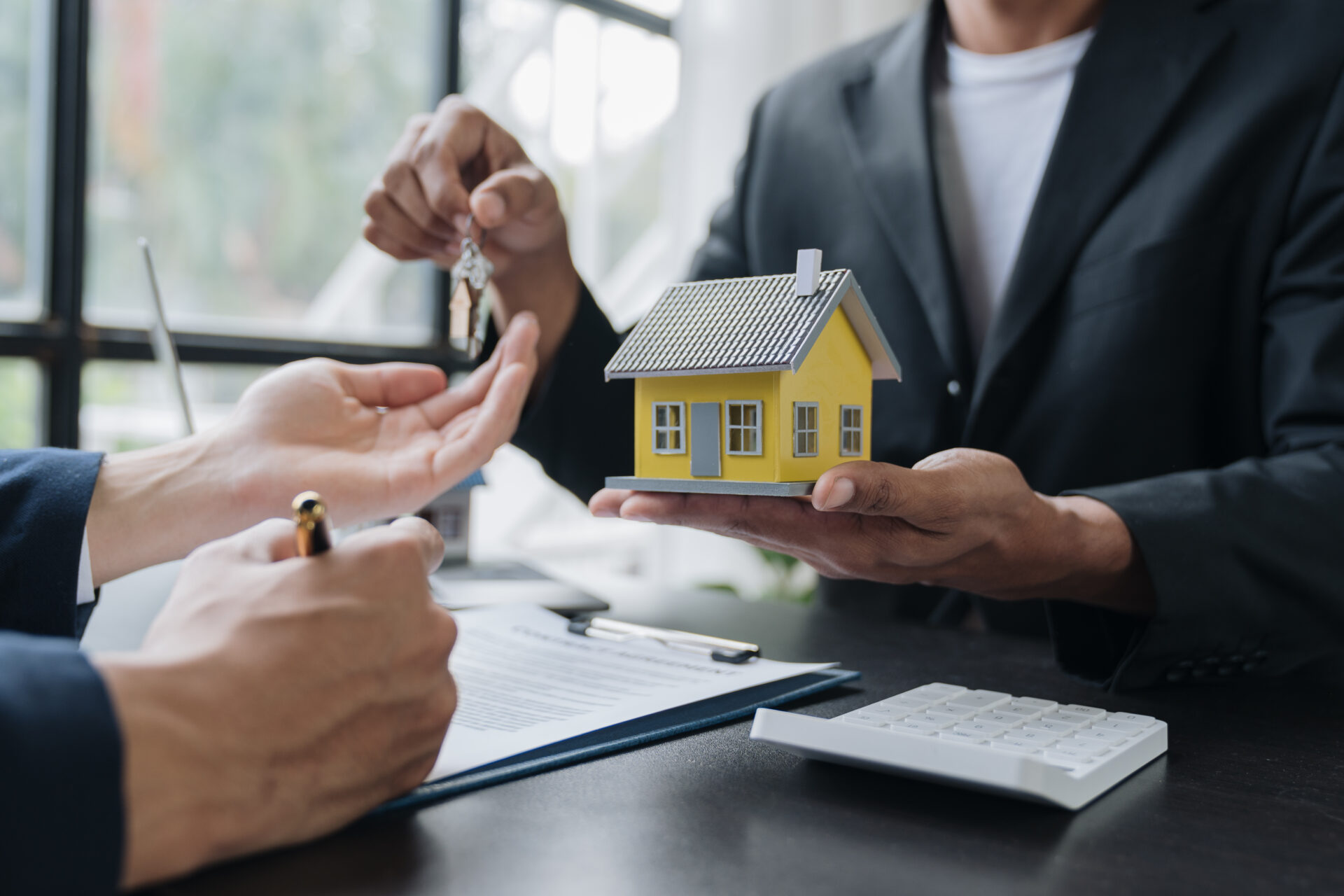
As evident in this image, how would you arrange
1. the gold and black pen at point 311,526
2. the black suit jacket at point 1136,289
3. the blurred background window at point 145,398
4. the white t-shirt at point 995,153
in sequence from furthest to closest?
the blurred background window at point 145,398, the white t-shirt at point 995,153, the black suit jacket at point 1136,289, the gold and black pen at point 311,526

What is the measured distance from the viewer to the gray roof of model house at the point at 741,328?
0.84 metres

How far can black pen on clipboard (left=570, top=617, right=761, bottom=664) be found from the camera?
934mm

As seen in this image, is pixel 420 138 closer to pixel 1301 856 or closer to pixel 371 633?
pixel 371 633

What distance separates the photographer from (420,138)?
1213 mm

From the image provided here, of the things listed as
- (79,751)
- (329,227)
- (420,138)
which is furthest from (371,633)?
(329,227)

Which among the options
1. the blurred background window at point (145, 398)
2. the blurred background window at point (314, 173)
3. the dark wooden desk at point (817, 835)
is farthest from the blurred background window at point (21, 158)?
the dark wooden desk at point (817, 835)

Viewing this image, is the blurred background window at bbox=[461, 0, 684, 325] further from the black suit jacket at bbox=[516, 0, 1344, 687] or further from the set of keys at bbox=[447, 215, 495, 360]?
the set of keys at bbox=[447, 215, 495, 360]

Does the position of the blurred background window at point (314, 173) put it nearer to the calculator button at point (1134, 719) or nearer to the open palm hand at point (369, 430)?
the open palm hand at point (369, 430)

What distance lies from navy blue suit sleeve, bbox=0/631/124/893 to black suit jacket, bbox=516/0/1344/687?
0.95 metres

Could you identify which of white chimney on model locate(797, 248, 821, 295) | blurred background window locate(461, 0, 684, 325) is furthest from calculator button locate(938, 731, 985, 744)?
blurred background window locate(461, 0, 684, 325)

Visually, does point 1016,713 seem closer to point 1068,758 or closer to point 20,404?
point 1068,758

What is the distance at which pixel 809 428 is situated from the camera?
35.2 inches

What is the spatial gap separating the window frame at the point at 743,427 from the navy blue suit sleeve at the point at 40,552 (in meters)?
0.56

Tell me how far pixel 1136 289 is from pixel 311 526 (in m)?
1.17
